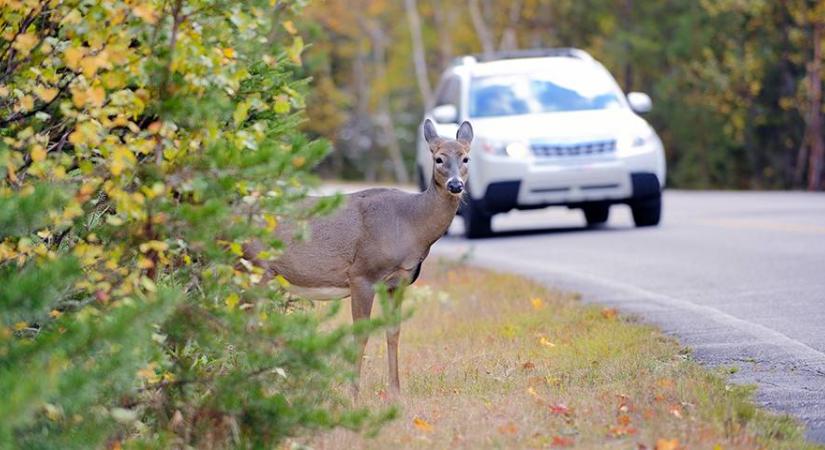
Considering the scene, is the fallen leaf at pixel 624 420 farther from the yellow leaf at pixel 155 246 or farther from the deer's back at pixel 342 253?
the deer's back at pixel 342 253

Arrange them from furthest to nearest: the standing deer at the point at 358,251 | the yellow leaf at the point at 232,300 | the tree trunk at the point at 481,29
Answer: the tree trunk at the point at 481,29
the standing deer at the point at 358,251
the yellow leaf at the point at 232,300

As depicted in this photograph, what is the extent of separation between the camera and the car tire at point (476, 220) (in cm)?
2142

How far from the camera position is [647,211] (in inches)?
866

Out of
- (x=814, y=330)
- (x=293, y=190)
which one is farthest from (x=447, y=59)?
(x=293, y=190)

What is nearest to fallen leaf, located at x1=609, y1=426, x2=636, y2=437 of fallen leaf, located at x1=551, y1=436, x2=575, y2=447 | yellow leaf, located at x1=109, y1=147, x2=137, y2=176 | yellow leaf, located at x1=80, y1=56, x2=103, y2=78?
fallen leaf, located at x1=551, y1=436, x2=575, y2=447

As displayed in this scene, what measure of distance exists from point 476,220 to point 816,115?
1824cm

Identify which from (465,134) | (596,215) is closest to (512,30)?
(596,215)

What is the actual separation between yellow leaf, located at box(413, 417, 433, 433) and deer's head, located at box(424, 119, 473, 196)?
279 centimetres

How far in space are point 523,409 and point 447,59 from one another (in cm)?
5578

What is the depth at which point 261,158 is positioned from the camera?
22.6 ft

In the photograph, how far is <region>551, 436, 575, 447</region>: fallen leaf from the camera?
24.4 ft

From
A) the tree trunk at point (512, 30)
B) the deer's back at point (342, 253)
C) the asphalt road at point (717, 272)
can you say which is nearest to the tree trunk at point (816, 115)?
the asphalt road at point (717, 272)

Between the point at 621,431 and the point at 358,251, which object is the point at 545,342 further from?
the point at 621,431

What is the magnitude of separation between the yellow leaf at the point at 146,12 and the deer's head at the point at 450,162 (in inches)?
164
